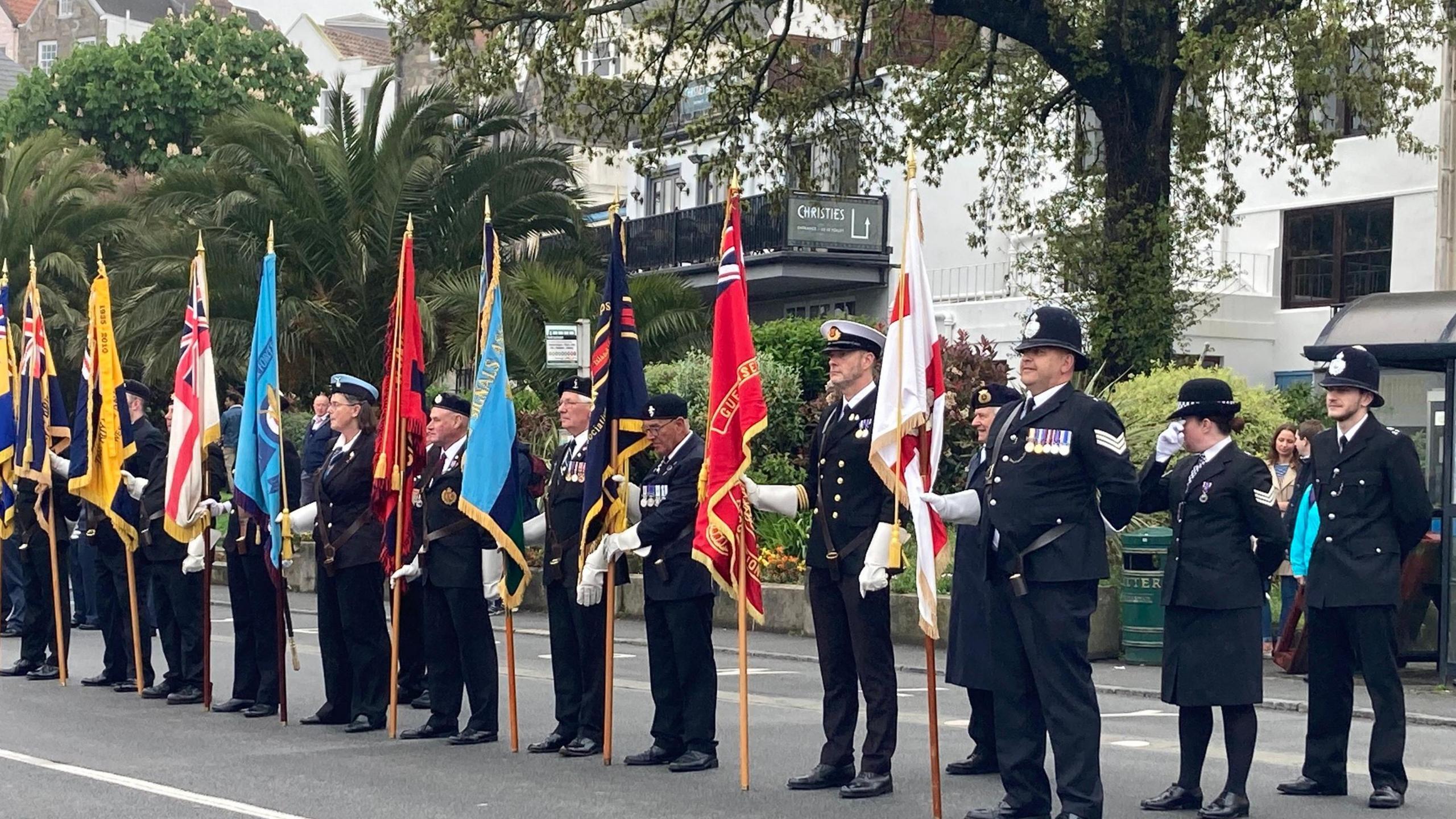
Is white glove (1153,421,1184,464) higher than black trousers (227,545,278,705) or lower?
higher

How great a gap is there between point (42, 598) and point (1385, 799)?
990 cm

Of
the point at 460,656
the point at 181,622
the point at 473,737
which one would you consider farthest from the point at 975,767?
the point at 181,622

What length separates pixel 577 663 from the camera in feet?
35.0

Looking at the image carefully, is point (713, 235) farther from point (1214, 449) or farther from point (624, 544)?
point (1214, 449)

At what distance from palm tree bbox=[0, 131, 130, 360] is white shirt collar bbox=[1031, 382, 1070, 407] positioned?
87.7 ft

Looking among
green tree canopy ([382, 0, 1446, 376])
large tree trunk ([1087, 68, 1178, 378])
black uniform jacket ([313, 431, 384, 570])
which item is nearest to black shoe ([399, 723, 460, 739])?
black uniform jacket ([313, 431, 384, 570])

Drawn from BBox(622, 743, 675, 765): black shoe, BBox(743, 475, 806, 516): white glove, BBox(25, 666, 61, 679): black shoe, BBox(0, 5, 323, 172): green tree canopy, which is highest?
BBox(0, 5, 323, 172): green tree canopy

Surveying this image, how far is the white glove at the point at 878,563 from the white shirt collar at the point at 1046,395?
2.95 ft

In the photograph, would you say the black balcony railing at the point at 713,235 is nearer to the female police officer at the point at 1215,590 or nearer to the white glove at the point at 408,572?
the white glove at the point at 408,572

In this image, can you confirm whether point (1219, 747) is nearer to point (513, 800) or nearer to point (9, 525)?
point (513, 800)

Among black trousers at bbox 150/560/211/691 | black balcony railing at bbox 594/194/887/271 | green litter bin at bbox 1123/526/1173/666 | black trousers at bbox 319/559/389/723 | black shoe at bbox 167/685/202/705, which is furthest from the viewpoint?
black balcony railing at bbox 594/194/887/271

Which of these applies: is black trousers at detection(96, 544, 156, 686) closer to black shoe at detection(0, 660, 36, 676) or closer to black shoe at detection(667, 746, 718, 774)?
black shoe at detection(0, 660, 36, 676)

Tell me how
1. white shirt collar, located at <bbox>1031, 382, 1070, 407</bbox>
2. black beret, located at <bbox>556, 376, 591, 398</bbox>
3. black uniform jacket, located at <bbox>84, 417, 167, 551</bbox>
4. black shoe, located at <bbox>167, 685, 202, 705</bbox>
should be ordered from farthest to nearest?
black uniform jacket, located at <bbox>84, 417, 167, 551</bbox> → black shoe, located at <bbox>167, 685, 202, 705</bbox> → black beret, located at <bbox>556, 376, 591, 398</bbox> → white shirt collar, located at <bbox>1031, 382, 1070, 407</bbox>

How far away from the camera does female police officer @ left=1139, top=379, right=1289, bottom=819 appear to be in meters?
8.41
